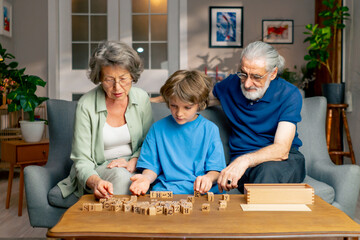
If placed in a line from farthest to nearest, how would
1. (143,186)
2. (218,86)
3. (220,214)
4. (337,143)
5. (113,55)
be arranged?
(337,143) < (218,86) < (113,55) < (143,186) < (220,214)

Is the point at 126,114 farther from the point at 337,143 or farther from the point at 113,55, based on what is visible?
the point at 337,143

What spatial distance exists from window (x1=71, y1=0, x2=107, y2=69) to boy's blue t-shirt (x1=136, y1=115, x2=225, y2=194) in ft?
11.9

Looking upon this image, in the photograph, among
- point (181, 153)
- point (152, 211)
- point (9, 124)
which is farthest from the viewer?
point (9, 124)

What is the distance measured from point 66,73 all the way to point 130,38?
967 millimetres

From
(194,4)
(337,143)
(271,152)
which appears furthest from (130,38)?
(271,152)

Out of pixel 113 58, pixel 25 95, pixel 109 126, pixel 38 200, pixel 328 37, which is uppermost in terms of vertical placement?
pixel 328 37

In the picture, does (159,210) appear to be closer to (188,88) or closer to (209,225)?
(209,225)

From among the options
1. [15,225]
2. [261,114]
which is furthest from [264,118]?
[15,225]

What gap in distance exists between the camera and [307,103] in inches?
98.4

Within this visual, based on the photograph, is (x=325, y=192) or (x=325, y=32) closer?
(x=325, y=192)

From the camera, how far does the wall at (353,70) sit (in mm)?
4023

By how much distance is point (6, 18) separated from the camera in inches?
195

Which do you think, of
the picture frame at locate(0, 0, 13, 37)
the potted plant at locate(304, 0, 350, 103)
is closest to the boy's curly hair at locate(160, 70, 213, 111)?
the potted plant at locate(304, 0, 350, 103)

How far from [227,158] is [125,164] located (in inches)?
27.0
